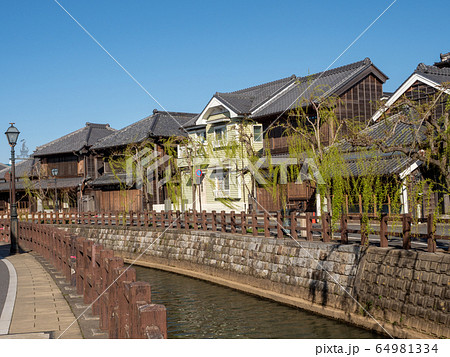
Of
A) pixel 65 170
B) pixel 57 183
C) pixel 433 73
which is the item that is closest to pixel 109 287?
pixel 433 73

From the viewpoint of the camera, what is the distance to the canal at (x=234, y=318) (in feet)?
40.9

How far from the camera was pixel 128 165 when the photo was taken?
4000 centimetres

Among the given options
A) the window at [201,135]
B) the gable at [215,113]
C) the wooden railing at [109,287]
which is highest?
the gable at [215,113]

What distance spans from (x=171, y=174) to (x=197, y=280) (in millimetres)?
20051

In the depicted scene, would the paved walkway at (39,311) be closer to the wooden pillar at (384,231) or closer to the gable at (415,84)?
the wooden pillar at (384,231)

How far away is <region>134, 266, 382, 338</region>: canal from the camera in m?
12.5

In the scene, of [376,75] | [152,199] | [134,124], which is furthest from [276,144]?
[134,124]

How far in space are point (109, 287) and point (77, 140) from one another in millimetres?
43956

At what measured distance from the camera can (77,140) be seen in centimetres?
4969

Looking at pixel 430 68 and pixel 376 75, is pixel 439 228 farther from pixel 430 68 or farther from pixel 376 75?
pixel 376 75

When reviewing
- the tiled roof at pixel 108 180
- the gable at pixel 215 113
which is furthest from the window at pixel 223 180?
the tiled roof at pixel 108 180

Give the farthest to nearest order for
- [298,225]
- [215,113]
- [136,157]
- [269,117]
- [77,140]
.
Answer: [77,140] < [136,157] < [215,113] < [269,117] < [298,225]

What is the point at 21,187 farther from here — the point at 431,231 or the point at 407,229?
the point at 431,231

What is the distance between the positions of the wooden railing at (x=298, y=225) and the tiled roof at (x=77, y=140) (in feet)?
44.9
